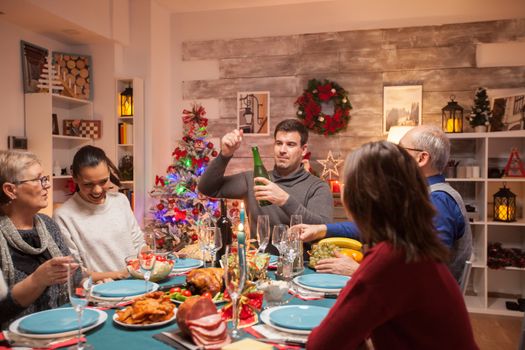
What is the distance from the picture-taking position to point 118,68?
209 inches

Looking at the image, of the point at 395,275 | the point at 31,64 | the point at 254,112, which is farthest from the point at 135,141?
the point at 395,275

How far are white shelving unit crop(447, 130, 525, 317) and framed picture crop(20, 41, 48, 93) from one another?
4.24m

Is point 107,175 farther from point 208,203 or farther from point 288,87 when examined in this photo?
point 288,87

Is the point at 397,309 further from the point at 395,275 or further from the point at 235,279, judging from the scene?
the point at 235,279

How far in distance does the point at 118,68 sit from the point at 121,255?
3.38m

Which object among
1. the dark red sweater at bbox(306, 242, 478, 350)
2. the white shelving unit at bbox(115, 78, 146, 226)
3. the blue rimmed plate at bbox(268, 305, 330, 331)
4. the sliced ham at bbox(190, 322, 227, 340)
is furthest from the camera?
the white shelving unit at bbox(115, 78, 146, 226)

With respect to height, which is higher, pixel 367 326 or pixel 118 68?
pixel 118 68

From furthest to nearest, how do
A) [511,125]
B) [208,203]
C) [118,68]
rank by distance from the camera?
[118,68], [208,203], [511,125]

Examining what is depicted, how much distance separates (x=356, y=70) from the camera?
199 inches

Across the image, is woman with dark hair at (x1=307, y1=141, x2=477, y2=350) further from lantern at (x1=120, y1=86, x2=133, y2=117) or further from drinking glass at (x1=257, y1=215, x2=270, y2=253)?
lantern at (x1=120, y1=86, x2=133, y2=117)

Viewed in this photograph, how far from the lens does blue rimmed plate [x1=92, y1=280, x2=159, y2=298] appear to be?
5.45 feet

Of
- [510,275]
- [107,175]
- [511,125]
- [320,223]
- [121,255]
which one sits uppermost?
[511,125]

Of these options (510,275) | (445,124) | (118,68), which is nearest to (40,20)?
(118,68)

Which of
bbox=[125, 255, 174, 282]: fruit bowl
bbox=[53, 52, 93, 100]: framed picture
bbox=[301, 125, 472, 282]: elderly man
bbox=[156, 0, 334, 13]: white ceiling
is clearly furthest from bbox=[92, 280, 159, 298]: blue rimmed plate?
bbox=[156, 0, 334, 13]: white ceiling
